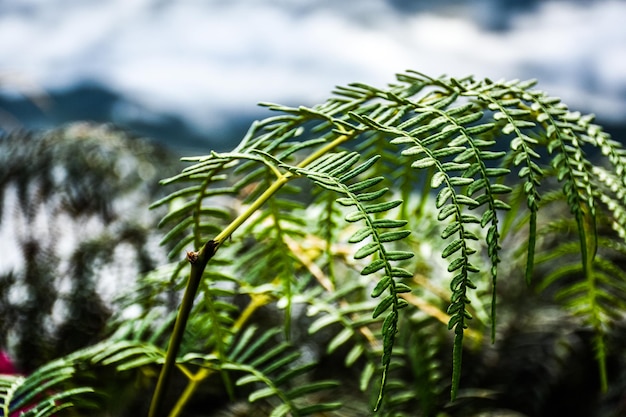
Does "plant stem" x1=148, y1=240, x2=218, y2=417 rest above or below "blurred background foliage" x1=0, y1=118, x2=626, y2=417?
below

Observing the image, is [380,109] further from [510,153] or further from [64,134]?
[64,134]

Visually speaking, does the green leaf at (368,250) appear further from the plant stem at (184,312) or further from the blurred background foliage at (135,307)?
the blurred background foliage at (135,307)

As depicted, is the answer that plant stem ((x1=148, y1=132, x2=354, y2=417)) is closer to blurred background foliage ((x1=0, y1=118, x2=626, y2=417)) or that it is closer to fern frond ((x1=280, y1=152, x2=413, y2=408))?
fern frond ((x1=280, y1=152, x2=413, y2=408))

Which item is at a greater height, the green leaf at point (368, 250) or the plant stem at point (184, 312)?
the green leaf at point (368, 250)

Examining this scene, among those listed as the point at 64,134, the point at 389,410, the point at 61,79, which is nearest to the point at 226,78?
the point at 61,79

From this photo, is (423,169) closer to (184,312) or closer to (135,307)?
(184,312)

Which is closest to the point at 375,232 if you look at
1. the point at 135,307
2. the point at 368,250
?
the point at 368,250

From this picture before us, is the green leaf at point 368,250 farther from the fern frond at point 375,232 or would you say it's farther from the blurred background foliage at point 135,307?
the blurred background foliage at point 135,307

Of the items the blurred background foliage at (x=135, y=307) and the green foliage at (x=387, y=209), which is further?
the blurred background foliage at (x=135, y=307)

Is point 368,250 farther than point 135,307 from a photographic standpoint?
No

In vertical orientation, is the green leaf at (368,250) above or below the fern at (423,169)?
below

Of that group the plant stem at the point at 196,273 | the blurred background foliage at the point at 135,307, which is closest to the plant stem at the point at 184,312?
the plant stem at the point at 196,273

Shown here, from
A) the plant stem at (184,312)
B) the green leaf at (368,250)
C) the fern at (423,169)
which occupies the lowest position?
the plant stem at (184,312)

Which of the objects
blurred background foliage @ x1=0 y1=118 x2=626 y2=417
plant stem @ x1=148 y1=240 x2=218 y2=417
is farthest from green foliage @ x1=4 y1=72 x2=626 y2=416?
blurred background foliage @ x1=0 y1=118 x2=626 y2=417
